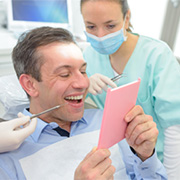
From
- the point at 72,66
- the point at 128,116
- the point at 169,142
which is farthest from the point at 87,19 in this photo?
the point at 169,142

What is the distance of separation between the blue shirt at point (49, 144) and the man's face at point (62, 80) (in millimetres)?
108

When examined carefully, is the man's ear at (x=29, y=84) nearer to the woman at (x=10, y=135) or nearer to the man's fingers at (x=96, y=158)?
the woman at (x=10, y=135)

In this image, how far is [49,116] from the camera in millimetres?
1138

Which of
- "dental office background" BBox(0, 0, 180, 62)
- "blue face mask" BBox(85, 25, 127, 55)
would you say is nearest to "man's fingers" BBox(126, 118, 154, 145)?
"blue face mask" BBox(85, 25, 127, 55)

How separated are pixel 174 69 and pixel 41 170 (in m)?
0.93

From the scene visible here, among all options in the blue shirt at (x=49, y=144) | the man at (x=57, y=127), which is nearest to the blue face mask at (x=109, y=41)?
the man at (x=57, y=127)

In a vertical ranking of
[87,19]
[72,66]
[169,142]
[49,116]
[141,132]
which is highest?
[87,19]

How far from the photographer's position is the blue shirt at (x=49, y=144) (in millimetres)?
892

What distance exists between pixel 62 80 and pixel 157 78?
580mm

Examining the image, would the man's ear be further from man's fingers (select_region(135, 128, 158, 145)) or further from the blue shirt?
man's fingers (select_region(135, 128, 158, 145))

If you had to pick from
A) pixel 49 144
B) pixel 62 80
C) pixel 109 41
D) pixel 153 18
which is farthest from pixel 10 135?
pixel 153 18

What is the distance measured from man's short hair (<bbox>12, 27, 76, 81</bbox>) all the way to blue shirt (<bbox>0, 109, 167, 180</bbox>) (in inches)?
10.2

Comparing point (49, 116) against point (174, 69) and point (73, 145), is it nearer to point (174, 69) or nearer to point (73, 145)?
point (73, 145)

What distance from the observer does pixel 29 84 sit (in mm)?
1090
